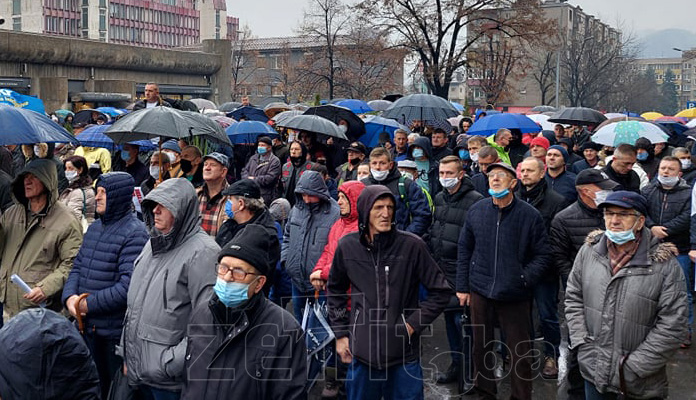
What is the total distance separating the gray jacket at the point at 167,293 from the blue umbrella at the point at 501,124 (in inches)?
285

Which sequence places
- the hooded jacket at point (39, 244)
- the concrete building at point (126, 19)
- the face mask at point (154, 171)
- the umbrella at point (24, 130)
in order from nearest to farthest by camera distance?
the hooded jacket at point (39, 244) < the umbrella at point (24, 130) < the face mask at point (154, 171) < the concrete building at point (126, 19)

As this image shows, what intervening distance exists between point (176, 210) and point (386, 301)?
146cm

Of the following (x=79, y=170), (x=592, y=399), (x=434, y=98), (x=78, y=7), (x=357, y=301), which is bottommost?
(x=592, y=399)

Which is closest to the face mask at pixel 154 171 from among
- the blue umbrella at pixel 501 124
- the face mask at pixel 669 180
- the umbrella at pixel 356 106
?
the blue umbrella at pixel 501 124

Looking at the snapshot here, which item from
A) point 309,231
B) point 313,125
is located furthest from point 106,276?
point 313,125

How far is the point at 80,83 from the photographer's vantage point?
32781 mm

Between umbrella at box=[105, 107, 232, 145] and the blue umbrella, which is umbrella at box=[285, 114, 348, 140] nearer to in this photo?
umbrella at box=[105, 107, 232, 145]

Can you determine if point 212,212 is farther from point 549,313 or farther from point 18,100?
point 18,100

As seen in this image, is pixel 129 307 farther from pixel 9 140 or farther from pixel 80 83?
Result: pixel 80 83

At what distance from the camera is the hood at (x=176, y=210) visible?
4348 mm

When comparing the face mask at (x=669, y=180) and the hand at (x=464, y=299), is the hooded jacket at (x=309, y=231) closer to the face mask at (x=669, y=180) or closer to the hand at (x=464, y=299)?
the hand at (x=464, y=299)

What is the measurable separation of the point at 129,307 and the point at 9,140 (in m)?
2.60

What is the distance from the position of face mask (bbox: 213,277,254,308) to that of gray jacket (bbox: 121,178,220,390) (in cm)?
44

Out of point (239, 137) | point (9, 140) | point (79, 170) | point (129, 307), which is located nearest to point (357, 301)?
point (129, 307)
